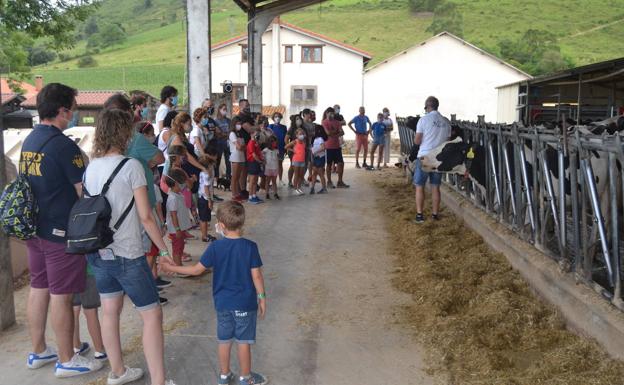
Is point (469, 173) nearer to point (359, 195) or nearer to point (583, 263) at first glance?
point (583, 263)

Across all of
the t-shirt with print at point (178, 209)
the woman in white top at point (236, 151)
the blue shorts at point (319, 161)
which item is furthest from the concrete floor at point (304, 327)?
the blue shorts at point (319, 161)

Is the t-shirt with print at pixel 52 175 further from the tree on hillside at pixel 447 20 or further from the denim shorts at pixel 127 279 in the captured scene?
the tree on hillside at pixel 447 20

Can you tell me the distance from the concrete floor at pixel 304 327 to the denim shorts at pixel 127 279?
0.66 m

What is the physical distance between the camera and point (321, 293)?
5.90 metres

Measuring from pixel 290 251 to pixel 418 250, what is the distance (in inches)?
61.6

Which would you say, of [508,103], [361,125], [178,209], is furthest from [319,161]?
[508,103]

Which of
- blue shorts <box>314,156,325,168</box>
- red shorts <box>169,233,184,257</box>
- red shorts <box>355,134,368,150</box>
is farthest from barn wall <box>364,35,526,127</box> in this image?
red shorts <box>169,233,184,257</box>

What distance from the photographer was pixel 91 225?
3475 mm

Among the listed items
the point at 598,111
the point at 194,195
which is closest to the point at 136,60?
the point at 598,111

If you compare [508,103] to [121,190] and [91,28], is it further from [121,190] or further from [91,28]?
[91,28]

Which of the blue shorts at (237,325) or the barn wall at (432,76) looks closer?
the blue shorts at (237,325)

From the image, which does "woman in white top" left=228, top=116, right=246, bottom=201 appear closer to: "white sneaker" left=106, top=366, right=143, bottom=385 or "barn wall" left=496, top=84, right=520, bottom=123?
"white sneaker" left=106, top=366, right=143, bottom=385

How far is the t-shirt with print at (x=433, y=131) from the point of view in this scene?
845cm

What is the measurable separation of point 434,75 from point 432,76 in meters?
0.19
